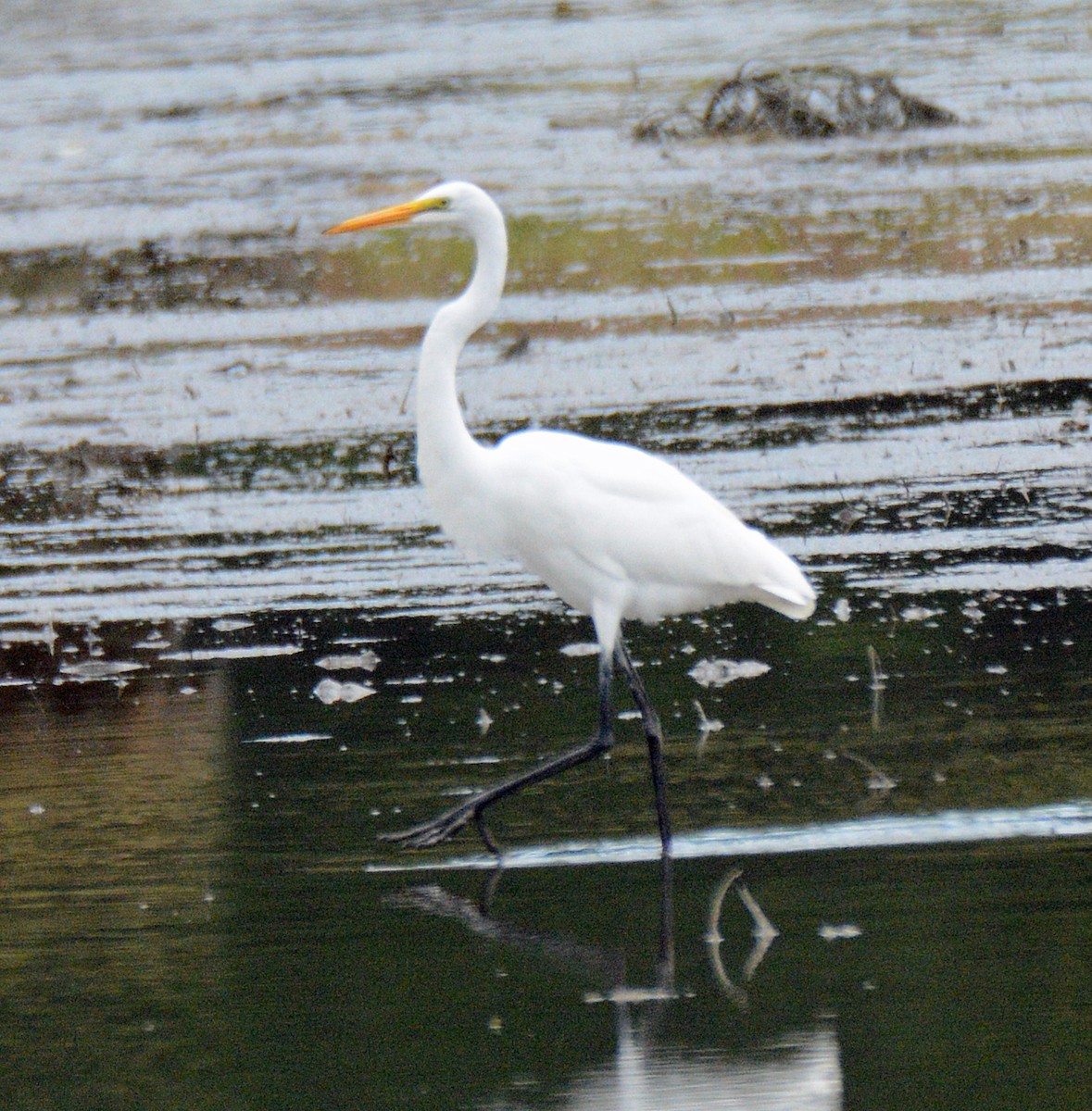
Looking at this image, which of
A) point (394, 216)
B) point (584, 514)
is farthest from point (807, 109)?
point (584, 514)

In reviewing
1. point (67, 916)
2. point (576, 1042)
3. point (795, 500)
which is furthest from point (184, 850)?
point (795, 500)

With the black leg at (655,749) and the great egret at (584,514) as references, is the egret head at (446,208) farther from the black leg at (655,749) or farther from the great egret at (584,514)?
the black leg at (655,749)

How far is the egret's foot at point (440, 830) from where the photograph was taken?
6195 mm

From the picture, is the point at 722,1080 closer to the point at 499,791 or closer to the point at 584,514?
the point at 499,791

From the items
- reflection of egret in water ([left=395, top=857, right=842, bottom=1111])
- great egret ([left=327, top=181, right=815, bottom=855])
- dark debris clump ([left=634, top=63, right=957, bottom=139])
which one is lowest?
reflection of egret in water ([left=395, top=857, right=842, bottom=1111])

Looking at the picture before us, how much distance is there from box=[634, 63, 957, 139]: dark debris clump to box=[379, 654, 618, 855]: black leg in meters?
13.4

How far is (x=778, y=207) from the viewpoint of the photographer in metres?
17.0

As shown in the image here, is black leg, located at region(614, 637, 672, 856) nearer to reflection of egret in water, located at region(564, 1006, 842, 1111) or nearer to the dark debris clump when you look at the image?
reflection of egret in water, located at region(564, 1006, 842, 1111)

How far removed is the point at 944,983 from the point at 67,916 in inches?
83.9

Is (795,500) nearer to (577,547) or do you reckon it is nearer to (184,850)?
(577,547)

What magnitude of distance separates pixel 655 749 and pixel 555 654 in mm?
1786

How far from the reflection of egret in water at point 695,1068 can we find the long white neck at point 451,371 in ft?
6.67

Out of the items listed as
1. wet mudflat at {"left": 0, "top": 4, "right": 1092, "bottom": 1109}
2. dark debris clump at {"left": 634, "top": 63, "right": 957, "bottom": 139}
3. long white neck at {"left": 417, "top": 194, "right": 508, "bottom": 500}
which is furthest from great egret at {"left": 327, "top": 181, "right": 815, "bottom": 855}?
dark debris clump at {"left": 634, "top": 63, "right": 957, "bottom": 139}

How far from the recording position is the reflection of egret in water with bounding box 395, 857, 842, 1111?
4293 millimetres
